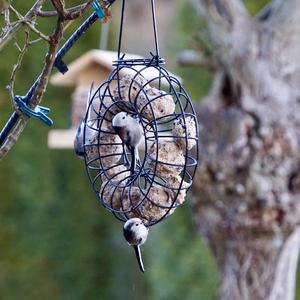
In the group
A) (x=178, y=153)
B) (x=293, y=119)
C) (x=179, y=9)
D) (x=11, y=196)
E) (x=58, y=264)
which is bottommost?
(x=178, y=153)

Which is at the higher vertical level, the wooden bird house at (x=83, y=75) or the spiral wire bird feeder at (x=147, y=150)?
A: the wooden bird house at (x=83, y=75)

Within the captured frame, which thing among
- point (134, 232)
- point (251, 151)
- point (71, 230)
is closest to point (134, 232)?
point (134, 232)

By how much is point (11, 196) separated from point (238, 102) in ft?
5.94

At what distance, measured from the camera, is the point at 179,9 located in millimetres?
3941

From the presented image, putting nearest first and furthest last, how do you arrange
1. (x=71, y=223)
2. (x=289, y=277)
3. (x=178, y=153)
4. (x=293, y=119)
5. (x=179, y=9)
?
(x=178, y=153) → (x=293, y=119) → (x=289, y=277) → (x=179, y=9) → (x=71, y=223)

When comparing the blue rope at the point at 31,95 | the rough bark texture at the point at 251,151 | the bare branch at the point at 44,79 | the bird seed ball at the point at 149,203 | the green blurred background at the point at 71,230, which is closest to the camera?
the bare branch at the point at 44,79

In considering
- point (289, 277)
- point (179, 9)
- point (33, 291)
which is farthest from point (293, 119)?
point (33, 291)

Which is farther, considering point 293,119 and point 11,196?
point 11,196

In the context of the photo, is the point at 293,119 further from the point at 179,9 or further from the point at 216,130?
the point at 179,9

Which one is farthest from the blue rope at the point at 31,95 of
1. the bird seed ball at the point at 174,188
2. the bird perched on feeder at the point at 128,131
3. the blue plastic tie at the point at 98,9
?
the bird seed ball at the point at 174,188

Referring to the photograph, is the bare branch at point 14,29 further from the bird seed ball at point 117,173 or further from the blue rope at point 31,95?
the bird seed ball at point 117,173

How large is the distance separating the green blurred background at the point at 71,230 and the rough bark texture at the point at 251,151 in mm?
873

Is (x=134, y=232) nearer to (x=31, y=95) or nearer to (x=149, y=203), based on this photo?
(x=149, y=203)

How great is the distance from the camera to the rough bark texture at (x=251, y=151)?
2660 mm
